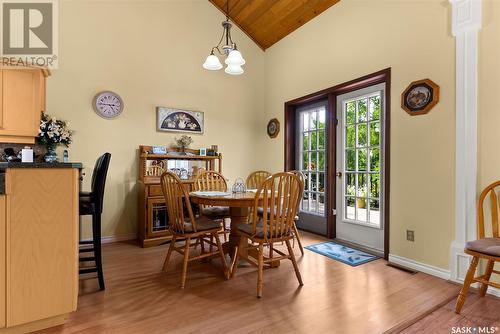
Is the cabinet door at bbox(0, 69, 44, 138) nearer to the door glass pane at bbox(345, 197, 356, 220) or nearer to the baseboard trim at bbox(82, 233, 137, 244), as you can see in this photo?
the baseboard trim at bbox(82, 233, 137, 244)

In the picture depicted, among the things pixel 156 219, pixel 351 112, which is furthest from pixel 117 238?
pixel 351 112

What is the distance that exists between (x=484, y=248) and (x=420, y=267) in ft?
2.97

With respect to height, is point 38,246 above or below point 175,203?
below

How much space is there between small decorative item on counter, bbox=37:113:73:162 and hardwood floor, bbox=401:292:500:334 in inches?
142

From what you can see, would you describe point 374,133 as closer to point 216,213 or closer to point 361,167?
point 361,167

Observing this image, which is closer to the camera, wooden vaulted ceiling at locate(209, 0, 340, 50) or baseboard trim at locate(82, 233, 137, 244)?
baseboard trim at locate(82, 233, 137, 244)

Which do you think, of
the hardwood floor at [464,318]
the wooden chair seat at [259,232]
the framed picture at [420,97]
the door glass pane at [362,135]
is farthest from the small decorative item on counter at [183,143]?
the hardwood floor at [464,318]

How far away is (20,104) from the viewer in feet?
9.30

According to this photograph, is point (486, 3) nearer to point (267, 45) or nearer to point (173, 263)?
point (267, 45)

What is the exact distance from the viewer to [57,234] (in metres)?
1.55

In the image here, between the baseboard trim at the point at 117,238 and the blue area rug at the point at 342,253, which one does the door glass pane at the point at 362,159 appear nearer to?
the blue area rug at the point at 342,253

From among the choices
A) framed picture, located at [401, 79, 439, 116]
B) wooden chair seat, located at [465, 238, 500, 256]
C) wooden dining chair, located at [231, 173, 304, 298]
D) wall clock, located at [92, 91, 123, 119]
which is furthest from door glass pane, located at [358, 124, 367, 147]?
wall clock, located at [92, 91, 123, 119]

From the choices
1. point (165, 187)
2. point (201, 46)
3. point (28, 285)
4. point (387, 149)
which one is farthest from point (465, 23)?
point (28, 285)

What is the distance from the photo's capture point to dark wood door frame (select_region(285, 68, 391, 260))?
9.17ft
